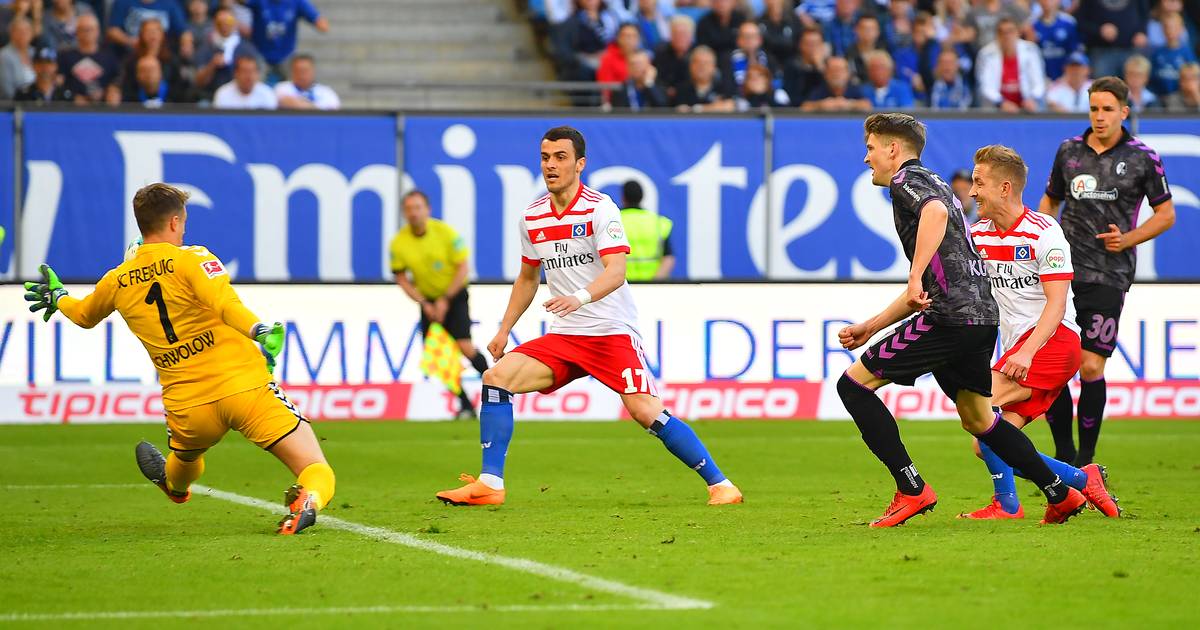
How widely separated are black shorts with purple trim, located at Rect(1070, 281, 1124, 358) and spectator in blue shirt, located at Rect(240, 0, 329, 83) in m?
12.4

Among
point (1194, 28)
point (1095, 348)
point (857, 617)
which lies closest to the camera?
point (857, 617)

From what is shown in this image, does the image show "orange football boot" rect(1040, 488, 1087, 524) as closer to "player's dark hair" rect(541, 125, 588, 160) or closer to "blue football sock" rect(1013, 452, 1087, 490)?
"blue football sock" rect(1013, 452, 1087, 490)

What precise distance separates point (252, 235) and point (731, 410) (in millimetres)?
5249

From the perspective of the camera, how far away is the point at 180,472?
28.3 feet

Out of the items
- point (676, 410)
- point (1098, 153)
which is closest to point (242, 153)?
point (676, 410)

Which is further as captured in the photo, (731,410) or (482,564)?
(731,410)

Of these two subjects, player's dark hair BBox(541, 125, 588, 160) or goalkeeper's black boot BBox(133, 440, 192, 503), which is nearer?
goalkeeper's black boot BBox(133, 440, 192, 503)

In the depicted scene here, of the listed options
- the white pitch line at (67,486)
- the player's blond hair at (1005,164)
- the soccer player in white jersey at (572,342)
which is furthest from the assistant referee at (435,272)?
the player's blond hair at (1005,164)

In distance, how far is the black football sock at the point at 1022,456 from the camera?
8.09 m

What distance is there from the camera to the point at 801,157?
59.4 ft

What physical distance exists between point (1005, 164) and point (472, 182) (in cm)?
987

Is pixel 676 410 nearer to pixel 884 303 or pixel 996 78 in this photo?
pixel 884 303

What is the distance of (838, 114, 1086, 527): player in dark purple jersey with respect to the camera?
26.1 feet

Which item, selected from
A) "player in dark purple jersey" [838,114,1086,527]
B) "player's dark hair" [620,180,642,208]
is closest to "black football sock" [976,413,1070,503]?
"player in dark purple jersey" [838,114,1086,527]
